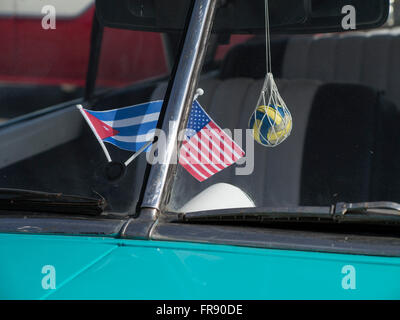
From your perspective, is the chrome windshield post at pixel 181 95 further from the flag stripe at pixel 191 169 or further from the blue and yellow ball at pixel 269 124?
the blue and yellow ball at pixel 269 124

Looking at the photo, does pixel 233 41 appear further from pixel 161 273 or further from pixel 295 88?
pixel 161 273

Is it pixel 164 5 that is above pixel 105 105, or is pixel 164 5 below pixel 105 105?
above

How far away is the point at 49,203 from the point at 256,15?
2.77ft

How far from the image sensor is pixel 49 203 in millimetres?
1734

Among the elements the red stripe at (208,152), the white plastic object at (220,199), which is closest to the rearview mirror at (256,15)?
the red stripe at (208,152)

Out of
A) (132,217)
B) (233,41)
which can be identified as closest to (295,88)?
(233,41)

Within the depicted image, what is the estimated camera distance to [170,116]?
173 cm

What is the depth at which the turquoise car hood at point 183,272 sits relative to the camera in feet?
4.66

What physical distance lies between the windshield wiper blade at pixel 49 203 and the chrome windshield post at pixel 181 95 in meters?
0.16

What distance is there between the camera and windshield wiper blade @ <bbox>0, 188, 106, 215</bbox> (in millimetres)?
1721

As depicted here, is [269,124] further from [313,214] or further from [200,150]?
[313,214]

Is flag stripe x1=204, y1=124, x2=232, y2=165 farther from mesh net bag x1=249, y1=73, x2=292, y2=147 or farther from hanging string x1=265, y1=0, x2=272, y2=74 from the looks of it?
hanging string x1=265, y1=0, x2=272, y2=74

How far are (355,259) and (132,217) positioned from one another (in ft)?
1.77
